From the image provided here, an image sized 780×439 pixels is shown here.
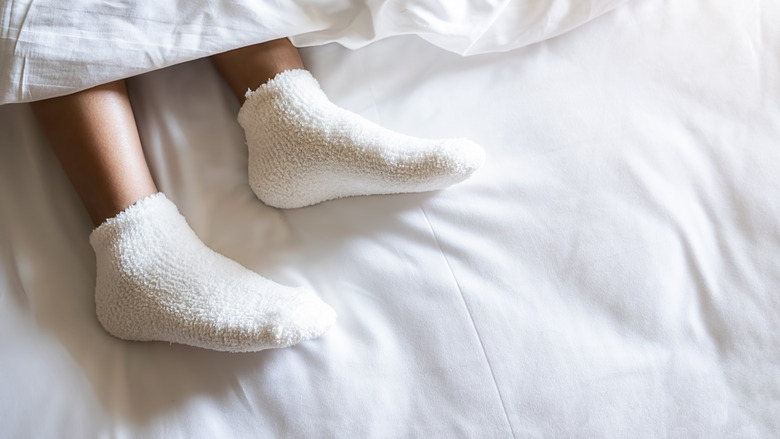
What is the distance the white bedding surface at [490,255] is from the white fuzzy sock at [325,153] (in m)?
0.03

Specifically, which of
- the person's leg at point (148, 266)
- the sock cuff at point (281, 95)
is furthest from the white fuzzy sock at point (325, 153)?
the person's leg at point (148, 266)

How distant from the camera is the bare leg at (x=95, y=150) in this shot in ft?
2.04

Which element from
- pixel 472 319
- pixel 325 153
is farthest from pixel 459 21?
pixel 472 319

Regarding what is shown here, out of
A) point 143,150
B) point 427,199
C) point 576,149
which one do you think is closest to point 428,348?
point 427,199

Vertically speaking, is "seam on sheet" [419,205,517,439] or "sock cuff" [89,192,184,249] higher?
"sock cuff" [89,192,184,249]

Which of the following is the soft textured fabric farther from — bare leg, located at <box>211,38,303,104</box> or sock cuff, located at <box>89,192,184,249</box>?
sock cuff, located at <box>89,192,184,249</box>

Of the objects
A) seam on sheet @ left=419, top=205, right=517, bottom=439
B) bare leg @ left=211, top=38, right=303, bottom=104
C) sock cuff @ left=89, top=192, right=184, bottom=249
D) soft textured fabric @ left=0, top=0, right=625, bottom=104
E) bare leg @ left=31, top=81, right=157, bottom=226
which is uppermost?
soft textured fabric @ left=0, top=0, right=625, bottom=104

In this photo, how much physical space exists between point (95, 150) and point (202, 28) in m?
0.17

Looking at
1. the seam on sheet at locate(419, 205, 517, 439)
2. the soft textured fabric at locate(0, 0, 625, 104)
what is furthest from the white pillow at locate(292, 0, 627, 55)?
the seam on sheet at locate(419, 205, 517, 439)

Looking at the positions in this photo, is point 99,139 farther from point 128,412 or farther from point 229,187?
point 128,412

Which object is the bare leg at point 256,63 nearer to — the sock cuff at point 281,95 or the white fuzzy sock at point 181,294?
the sock cuff at point 281,95

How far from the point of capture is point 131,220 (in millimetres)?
610

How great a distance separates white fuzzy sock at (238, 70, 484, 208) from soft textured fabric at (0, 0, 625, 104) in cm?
6

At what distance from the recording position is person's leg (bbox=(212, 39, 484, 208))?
0.62m
